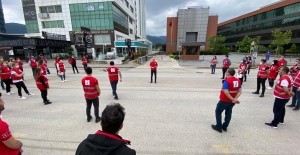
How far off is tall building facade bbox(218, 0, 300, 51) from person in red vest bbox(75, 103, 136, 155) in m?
62.0

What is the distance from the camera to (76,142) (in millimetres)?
3496

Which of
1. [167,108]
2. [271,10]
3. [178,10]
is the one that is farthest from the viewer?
[178,10]

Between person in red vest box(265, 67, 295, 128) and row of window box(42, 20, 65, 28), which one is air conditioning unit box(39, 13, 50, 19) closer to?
row of window box(42, 20, 65, 28)

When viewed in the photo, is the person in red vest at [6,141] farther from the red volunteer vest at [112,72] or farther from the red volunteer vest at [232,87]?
the red volunteer vest at [112,72]

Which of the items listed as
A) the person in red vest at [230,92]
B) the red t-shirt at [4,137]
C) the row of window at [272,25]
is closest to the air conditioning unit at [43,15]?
the red t-shirt at [4,137]

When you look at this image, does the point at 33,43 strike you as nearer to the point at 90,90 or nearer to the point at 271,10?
the point at 90,90

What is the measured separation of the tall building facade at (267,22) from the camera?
4365 cm

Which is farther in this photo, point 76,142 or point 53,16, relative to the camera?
point 53,16

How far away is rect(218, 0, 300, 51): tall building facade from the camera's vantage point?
143ft

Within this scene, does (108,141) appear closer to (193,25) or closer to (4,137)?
(4,137)

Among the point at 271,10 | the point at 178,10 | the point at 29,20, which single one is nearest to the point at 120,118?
the point at 29,20

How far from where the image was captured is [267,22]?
176ft

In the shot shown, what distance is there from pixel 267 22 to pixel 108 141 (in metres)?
71.9

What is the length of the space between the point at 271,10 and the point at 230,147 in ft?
228
